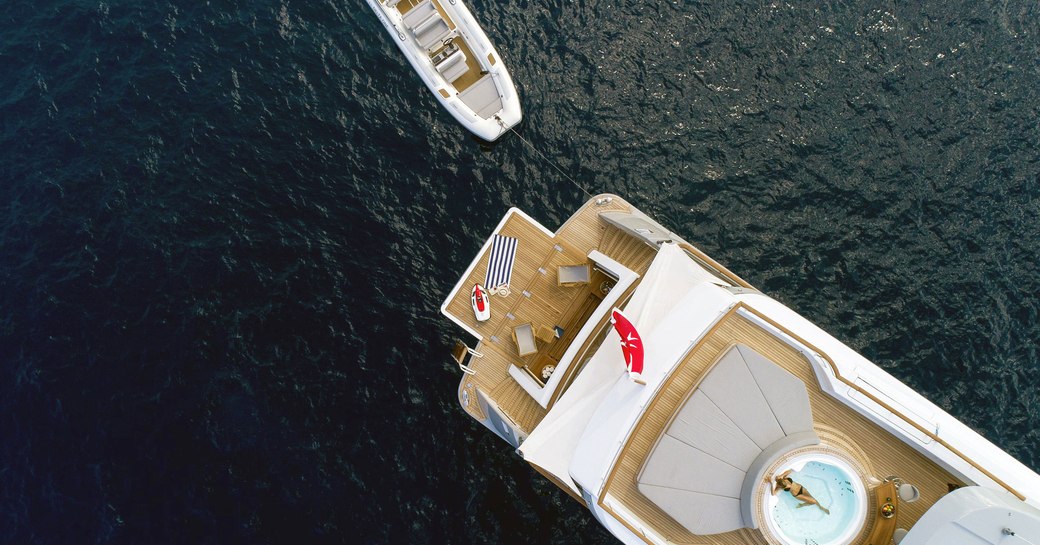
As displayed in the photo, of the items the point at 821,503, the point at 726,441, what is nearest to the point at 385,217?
the point at 726,441

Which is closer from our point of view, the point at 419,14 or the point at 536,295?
the point at 536,295

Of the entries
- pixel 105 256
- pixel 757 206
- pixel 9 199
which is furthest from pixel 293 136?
pixel 757 206

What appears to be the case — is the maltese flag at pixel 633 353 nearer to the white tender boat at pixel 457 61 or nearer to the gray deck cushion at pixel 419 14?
the white tender boat at pixel 457 61

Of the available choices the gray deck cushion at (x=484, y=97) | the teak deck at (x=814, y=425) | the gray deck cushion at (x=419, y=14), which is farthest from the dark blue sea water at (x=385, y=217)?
the teak deck at (x=814, y=425)

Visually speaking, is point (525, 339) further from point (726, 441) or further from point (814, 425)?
point (814, 425)

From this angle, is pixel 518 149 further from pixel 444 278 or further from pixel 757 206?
pixel 757 206

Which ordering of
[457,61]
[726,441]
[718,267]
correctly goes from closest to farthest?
1. [726,441]
2. [718,267]
3. [457,61]
